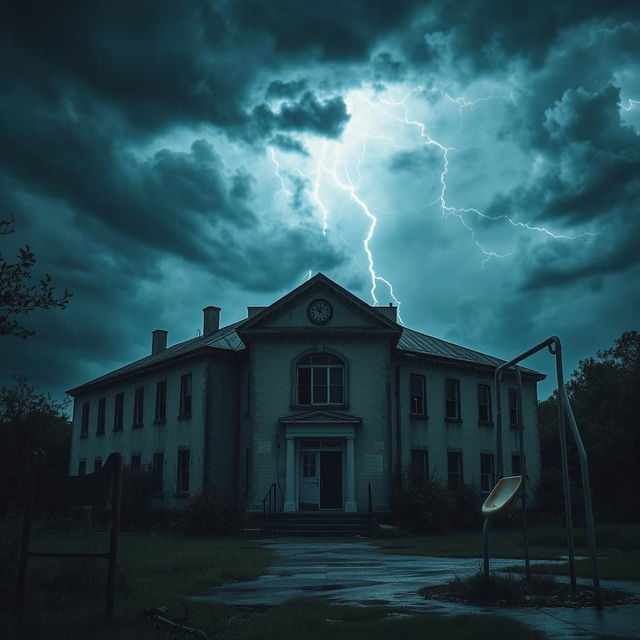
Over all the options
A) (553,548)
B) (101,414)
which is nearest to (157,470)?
(101,414)

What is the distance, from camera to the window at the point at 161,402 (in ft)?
111

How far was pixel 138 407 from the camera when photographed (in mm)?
36500

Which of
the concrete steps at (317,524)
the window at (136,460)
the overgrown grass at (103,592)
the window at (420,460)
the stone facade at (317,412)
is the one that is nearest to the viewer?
the overgrown grass at (103,592)

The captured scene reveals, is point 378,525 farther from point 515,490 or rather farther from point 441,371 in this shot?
point 515,490

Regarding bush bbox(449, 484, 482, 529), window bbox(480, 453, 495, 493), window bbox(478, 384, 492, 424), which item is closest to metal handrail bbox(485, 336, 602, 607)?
bush bbox(449, 484, 482, 529)

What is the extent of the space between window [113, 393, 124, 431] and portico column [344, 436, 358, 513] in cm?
1499

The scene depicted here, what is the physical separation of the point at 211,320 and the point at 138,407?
6.10 metres

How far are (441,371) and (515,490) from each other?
24223 millimetres

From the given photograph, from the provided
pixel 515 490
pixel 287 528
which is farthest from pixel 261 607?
pixel 287 528

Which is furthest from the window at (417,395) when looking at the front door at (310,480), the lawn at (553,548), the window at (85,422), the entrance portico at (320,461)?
the window at (85,422)

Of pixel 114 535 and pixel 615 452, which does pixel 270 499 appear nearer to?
pixel 615 452

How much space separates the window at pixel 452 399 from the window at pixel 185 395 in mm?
11335

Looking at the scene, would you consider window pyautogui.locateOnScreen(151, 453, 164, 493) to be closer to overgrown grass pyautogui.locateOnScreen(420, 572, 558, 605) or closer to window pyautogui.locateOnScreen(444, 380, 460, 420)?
window pyautogui.locateOnScreen(444, 380, 460, 420)

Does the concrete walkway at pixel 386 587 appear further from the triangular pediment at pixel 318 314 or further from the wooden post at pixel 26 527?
the triangular pediment at pixel 318 314
